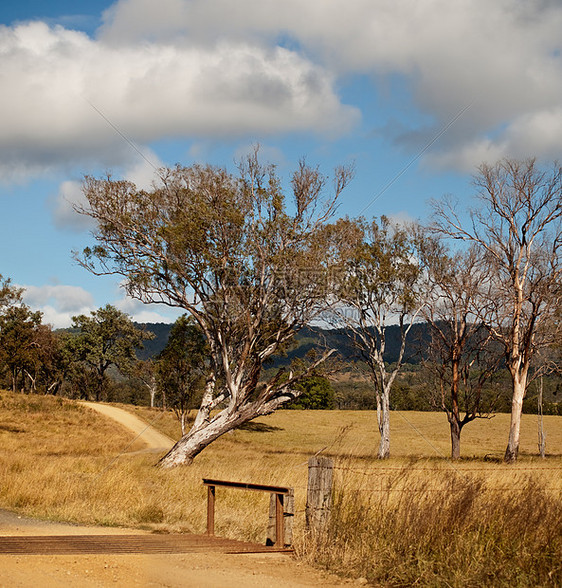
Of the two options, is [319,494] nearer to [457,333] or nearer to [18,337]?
[457,333]

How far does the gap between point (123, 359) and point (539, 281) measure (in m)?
60.3

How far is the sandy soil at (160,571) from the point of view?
734cm

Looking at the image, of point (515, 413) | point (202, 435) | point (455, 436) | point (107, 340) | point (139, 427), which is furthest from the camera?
point (107, 340)

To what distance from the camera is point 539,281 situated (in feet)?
94.8

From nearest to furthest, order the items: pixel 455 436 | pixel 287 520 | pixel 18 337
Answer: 1. pixel 287 520
2. pixel 455 436
3. pixel 18 337

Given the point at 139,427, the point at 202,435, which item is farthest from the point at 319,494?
the point at 139,427

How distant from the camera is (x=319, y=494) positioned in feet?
29.7

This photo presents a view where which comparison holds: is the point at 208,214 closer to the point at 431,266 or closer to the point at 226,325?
the point at 226,325

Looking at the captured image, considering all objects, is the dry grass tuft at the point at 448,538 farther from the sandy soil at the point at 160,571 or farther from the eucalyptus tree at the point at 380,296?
the eucalyptus tree at the point at 380,296

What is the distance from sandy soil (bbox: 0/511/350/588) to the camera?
7.34 metres

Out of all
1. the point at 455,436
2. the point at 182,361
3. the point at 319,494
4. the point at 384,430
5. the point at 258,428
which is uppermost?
the point at 182,361

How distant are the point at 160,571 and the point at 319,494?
2.43 meters

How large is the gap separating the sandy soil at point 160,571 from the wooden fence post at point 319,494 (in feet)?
2.00

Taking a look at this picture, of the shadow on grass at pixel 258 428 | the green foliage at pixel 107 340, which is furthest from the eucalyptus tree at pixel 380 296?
the green foliage at pixel 107 340
